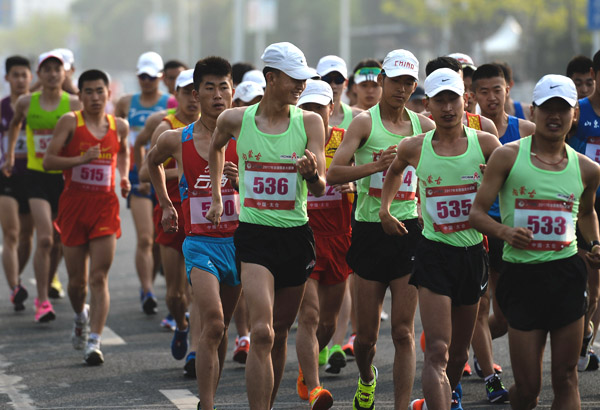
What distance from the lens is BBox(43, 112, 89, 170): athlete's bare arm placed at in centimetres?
998

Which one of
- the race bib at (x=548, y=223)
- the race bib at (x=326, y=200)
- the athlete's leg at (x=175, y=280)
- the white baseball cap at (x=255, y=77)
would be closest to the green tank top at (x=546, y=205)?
the race bib at (x=548, y=223)

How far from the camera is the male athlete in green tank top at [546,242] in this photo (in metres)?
6.16

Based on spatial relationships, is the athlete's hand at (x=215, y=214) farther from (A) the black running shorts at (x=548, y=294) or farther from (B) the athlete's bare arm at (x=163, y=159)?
(A) the black running shorts at (x=548, y=294)

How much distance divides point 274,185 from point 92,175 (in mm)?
3693

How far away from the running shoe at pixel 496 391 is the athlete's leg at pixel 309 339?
1.20 meters

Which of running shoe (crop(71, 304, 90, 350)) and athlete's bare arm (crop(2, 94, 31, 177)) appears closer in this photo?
A: running shoe (crop(71, 304, 90, 350))

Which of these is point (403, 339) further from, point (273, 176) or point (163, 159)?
point (163, 159)

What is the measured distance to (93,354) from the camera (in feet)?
31.2

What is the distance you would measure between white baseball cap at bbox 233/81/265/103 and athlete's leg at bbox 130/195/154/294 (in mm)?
2371

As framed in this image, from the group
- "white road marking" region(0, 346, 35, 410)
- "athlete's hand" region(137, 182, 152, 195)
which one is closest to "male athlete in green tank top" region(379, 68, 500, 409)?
"white road marking" region(0, 346, 35, 410)

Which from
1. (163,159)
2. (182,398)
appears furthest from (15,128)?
(182,398)

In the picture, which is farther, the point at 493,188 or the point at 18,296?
the point at 18,296

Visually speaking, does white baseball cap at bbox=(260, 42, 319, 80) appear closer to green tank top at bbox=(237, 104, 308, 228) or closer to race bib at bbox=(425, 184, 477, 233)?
green tank top at bbox=(237, 104, 308, 228)

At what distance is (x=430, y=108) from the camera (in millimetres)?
6973
